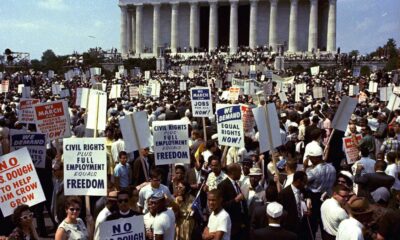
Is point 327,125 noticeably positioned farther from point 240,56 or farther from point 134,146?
point 240,56

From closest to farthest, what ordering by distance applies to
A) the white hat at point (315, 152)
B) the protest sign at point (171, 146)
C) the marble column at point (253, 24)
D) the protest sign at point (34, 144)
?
the white hat at point (315, 152) < the protest sign at point (171, 146) < the protest sign at point (34, 144) < the marble column at point (253, 24)

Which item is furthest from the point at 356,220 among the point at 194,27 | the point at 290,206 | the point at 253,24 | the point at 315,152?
the point at 194,27

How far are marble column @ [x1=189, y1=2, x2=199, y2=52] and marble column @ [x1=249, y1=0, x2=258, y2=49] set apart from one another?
282 inches

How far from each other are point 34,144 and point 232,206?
464 centimetres

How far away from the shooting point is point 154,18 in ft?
296

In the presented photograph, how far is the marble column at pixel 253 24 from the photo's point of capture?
85.3 m

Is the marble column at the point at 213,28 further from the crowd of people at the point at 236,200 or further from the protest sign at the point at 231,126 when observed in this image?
the protest sign at the point at 231,126

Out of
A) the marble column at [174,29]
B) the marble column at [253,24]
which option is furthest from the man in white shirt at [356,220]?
the marble column at [174,29]

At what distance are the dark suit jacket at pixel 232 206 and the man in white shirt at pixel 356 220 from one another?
7.98 feet

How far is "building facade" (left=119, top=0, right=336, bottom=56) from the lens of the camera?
84750 mm

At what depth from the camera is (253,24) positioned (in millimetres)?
85500

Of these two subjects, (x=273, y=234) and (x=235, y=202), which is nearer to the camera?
(x=273, y=234)

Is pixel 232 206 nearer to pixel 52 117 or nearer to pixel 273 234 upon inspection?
pixel 273 234

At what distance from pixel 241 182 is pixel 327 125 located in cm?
906
